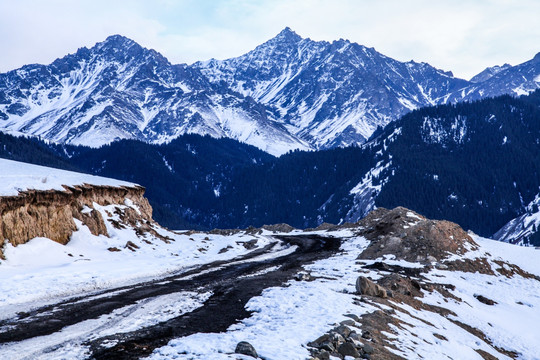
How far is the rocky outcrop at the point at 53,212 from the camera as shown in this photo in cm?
3203

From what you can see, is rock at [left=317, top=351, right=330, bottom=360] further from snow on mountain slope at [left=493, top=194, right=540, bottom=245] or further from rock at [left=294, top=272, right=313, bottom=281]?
snow on mountain slope at [left=493, top=194, right=540, bottom=245]

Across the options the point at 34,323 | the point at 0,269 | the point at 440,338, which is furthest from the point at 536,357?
the point at 0,269

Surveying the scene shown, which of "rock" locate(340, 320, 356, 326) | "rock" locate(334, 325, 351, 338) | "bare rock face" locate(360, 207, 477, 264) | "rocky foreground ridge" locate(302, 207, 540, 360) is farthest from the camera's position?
"bare rock face" locate(360, 207, 477, 264)

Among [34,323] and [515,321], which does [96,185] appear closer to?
[34,323]

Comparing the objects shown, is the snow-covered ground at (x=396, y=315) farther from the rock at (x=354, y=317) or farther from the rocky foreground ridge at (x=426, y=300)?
the rock at (x=354, y=317)

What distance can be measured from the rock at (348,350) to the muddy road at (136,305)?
14.3ft

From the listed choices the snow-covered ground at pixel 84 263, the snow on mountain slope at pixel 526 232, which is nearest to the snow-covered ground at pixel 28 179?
the snow-covered ground at pixel 84 263

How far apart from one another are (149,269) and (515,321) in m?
26.8

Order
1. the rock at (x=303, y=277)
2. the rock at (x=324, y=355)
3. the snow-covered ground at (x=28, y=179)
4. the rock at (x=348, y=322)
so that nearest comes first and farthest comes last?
1. the rock at (x=324, y=355)
2. the rock at (x=348, y=322)
3. the rock at (x=303, y=277)
4. the snow-covered ground at (x=28, y=179)

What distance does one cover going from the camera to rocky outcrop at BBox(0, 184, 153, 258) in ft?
105

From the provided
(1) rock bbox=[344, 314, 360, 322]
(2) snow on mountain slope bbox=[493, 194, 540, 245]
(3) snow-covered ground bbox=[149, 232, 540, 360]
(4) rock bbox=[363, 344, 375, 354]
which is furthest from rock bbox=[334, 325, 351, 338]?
(2) snow on mountain slope bbox=[493, 194, 540, 245]

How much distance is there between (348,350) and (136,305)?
10489 mm

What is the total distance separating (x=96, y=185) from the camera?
47688mm

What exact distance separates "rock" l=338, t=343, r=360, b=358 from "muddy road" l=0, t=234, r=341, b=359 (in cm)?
437
